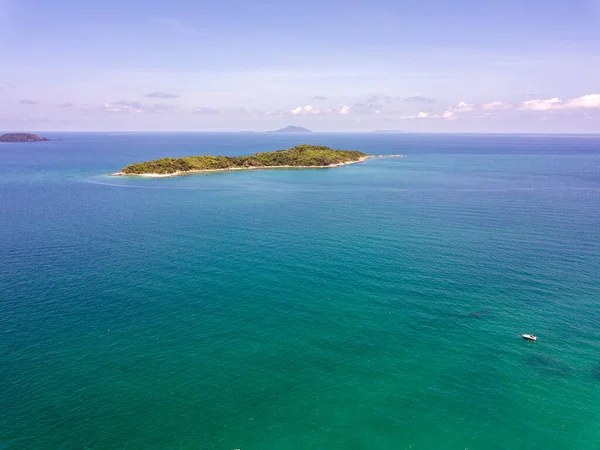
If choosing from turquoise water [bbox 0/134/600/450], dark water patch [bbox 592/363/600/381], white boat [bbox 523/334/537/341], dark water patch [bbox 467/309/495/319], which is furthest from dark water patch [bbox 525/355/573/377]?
dark water patch [bbox 467/309/495/319]

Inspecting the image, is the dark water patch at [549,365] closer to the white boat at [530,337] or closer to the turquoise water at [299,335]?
the turquoise water at [299,335]

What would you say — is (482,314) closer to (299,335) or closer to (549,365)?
(549,365)

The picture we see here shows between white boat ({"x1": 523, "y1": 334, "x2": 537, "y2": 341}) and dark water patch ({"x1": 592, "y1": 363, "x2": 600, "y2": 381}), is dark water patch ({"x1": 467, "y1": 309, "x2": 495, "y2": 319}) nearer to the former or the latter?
white boat ({"x1": 523, "y1": 334, "x2": 537, "y2": 341})

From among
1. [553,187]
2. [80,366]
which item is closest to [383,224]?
[80,366]

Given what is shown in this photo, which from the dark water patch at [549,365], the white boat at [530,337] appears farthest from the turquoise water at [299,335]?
the white boat at [530,337]

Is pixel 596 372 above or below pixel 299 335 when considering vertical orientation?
below

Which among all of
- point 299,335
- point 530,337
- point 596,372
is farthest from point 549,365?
point 299,335

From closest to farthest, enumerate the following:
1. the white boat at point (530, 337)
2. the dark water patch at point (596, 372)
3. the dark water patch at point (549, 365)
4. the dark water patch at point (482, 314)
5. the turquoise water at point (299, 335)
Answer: the turquoise water at point (299, 335), the dark water patch at point (596, 372), the dark water patch at point (549, 365), the white boat at point (530, 337), the dark water patch at point (482, 314)

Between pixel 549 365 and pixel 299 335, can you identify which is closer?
pixel 549 365
